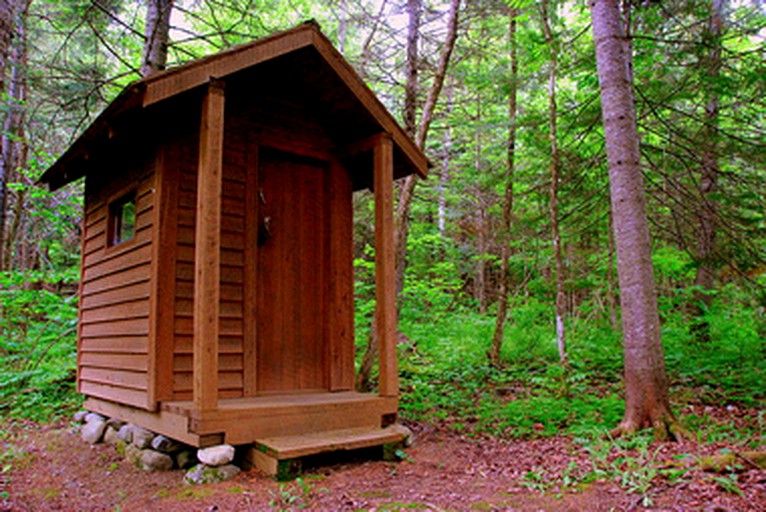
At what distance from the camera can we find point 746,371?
22.3 feet

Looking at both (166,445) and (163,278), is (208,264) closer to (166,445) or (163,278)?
(163,278)

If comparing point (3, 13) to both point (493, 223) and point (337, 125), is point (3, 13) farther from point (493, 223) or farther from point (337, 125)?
point (493, 223)

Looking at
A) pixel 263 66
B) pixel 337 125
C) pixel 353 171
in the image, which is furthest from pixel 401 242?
pixel 263 66

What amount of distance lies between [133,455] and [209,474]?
1369mm

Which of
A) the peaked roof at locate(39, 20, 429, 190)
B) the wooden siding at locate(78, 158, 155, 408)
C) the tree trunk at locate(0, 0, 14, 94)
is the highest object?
the tree trunk at locate(0, 0, 14, 94)

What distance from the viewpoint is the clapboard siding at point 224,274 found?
5148 millimetres

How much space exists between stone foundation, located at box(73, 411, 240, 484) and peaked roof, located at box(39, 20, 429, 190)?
2960mm

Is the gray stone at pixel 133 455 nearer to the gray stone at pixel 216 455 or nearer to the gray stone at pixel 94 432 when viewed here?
the gray stone at pixel 94 432

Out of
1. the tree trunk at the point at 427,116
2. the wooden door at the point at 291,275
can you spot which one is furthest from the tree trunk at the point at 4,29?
the tree trunk at the point at 427,116

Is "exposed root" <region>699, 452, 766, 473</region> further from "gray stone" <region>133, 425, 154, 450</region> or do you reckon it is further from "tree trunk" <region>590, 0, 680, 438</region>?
"gray stone" <region>133, 425, 154, 450</region>

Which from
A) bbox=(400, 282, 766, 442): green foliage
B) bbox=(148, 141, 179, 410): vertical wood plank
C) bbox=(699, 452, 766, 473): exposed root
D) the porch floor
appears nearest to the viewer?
bbox=(699, 452, 766, 473): exposed root

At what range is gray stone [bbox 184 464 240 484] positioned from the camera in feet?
13.9

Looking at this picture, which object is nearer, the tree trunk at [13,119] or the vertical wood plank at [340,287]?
the vertical wood plank at [340,287]

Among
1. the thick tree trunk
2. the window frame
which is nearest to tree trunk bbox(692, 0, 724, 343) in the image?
the thick tree trunk
